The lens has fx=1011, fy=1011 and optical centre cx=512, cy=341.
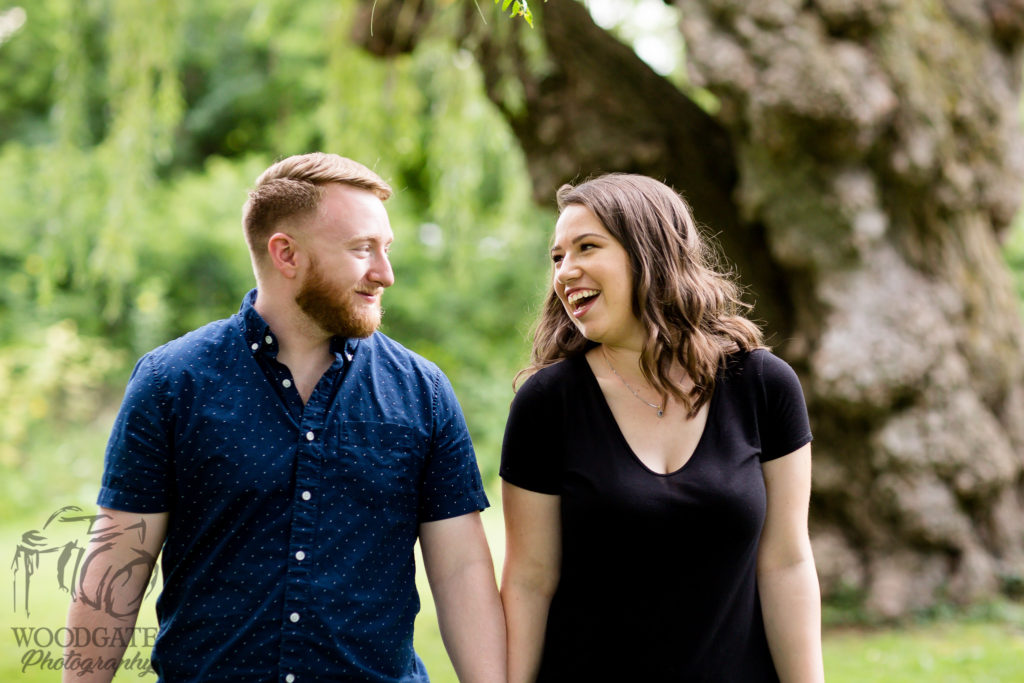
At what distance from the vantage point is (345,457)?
2268 millimetres

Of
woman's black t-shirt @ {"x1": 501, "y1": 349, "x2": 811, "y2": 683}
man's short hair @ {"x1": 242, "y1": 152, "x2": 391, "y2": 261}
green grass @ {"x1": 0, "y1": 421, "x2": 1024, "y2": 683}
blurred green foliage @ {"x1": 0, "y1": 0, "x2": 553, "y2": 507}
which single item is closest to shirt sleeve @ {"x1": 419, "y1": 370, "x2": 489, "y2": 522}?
woman's black t-shirt @ {"x1": 501, "y1": 349, "x2": 811, "y2": 683}

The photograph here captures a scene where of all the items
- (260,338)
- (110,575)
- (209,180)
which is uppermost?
(209,180)

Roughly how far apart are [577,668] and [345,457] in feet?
2.34

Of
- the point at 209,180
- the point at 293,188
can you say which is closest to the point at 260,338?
the point at 293,188

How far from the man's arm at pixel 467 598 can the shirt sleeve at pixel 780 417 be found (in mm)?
722

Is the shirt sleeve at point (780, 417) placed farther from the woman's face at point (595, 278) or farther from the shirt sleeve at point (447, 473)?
the shirt sleeve at point (447, 473)

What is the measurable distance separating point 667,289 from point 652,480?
47cm

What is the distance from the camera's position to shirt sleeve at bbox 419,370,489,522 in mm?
2393

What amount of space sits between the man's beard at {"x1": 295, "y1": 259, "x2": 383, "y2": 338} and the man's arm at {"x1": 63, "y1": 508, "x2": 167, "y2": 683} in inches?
21.9

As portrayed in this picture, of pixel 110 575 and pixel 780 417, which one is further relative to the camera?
pixel 780 417

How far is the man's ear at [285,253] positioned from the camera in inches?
92.5

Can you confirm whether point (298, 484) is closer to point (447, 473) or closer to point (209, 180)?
point (447, 473)

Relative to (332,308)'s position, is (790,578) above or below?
below

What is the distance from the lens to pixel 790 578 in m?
2.37
